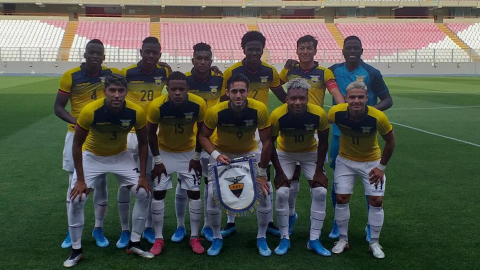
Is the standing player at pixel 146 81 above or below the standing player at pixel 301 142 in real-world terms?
above

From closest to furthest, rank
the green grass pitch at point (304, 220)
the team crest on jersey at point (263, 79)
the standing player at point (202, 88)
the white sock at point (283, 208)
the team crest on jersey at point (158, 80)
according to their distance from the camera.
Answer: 1. the green grass pitch at point (304, 220)
2. the white sock at point (283, 208)
3. the standing player at point (202, 88)
4. the team crest on jersey at point (158, 80)
5. the team crest on jersey at point (263, 79)

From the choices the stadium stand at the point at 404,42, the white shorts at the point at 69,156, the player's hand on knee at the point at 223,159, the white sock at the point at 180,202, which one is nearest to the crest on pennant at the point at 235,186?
the player's hand on knee at the point at 223,159

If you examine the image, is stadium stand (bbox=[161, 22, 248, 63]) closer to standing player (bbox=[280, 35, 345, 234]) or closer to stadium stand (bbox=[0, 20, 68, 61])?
stadium stand (bbox=[0, 20, 68, 61])

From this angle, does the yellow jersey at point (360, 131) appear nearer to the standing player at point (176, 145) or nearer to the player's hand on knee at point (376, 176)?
the player's hand on knee at point (376, 176)

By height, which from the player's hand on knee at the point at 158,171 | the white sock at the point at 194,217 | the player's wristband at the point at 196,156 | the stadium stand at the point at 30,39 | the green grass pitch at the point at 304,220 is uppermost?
the stadium stand at the point at 30,39

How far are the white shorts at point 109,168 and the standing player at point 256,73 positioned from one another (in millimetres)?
1292

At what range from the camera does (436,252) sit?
506cm

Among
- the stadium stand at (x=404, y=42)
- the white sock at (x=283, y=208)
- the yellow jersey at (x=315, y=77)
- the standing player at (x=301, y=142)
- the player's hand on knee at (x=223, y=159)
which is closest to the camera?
the player's hand on knee at (x=223, y=159)

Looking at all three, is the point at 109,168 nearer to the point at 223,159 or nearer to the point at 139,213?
the point at 139,213

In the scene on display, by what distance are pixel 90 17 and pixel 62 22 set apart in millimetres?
2784

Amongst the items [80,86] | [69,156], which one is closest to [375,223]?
[69,156]

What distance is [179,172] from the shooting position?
17.5 feet

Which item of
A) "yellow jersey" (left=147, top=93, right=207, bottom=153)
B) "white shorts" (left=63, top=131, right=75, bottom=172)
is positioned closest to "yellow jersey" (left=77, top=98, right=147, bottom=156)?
"yellow jersey" (left=147, top=93, right=207, bottom=153)

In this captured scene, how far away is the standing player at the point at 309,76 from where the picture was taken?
568 cm
